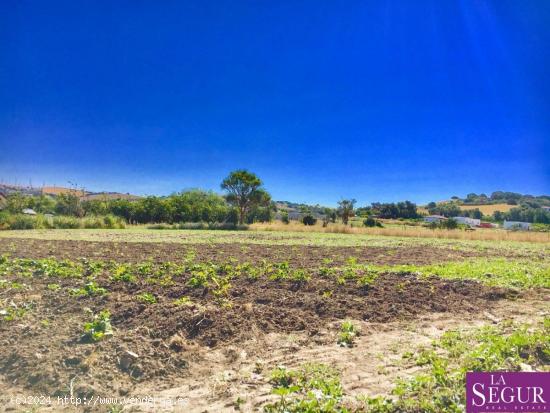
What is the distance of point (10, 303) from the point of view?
6105 mm

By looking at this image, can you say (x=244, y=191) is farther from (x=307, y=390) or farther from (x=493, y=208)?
(x=493, y=208)

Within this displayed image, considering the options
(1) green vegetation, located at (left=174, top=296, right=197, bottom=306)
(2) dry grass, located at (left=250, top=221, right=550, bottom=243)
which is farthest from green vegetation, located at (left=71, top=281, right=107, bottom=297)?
(2) dry grass, located at (left=250, top=221, right=550, bottom=243)

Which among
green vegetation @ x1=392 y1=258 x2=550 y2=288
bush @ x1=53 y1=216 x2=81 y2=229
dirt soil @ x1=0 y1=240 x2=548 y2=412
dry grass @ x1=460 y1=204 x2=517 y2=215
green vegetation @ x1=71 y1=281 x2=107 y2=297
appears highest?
dry grass @ x1=460 y1=204 x2=517 y2=215

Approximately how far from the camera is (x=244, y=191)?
44969 mm

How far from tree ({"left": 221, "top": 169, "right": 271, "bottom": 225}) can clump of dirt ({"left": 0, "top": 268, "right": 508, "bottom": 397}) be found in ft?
119

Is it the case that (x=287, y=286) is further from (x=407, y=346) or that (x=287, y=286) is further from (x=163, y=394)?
(x=163, y=394)

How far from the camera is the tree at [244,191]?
44250 millimetres

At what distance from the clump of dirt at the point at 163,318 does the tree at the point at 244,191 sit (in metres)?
36.2

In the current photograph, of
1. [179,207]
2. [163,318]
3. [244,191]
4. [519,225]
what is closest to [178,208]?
[179,207]

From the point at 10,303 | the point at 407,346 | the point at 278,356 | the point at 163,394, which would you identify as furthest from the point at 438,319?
the point at 10,303

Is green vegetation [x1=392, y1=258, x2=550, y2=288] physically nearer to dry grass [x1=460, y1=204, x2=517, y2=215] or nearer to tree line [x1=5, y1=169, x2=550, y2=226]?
tree line [x1=5, y1=169, x2=550, y2=226]

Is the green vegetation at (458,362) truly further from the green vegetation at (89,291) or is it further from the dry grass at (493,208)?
the dry grass at (493,208)

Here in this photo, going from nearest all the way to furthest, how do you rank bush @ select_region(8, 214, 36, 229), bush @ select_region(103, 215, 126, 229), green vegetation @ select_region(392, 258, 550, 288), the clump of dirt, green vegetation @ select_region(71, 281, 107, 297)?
the clump of dirt → green vegetation @ select_region(71, 281, 107, 297) → green vegetation @ select_region(392, 258, 550, 288) → bush @ select_region(8, 214, 36, 229) → bush @ select_region(103, 215, 126, 229)

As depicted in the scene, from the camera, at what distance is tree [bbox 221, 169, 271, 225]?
44.2 m
